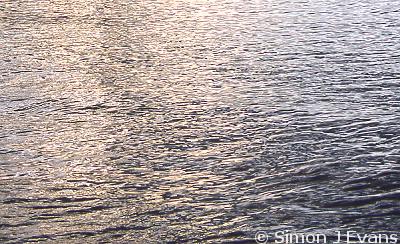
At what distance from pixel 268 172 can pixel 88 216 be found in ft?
3.93

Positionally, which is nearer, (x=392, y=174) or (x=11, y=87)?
(x=392, y=174)

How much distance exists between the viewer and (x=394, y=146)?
18.0ft

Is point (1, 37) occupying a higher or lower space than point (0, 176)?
lower

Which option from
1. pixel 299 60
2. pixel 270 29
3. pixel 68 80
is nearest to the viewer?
pixel 68 80

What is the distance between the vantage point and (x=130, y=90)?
7.27 m

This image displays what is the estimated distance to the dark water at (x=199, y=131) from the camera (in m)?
4.45

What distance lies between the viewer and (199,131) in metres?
5.98

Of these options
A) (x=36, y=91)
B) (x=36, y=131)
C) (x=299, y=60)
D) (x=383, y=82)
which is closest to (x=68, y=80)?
(x=36, y=91)

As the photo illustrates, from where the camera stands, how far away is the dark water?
14.6 ft

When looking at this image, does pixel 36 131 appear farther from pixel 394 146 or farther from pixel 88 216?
pixel 394 146

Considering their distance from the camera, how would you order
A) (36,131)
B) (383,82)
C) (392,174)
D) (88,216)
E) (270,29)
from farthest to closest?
(270,29) < (383,82) < (36,131) < (392,174) < (88,216)

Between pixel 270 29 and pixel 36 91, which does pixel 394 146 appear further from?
pixel 270 29

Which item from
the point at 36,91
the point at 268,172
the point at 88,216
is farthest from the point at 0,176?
the point at 36,91

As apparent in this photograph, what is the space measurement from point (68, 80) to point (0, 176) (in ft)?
8.60
